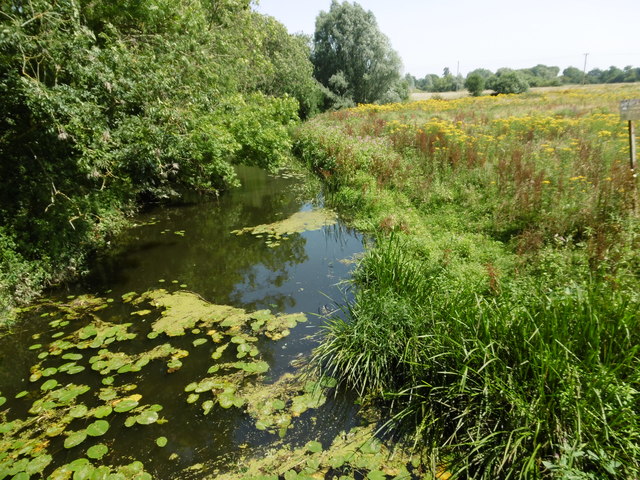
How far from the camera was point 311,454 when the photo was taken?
116 inches

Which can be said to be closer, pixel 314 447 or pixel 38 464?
pixel 38 464

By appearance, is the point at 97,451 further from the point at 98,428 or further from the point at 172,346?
the point at 172,346

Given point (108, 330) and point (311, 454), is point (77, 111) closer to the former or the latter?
point (108, 330)

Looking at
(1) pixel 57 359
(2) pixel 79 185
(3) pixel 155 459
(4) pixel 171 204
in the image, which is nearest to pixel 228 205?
(4) pixel 171 204

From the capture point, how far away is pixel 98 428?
10.5 ft

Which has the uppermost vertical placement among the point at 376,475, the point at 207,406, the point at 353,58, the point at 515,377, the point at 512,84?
the point at 353,58

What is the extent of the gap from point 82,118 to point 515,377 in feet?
20.4

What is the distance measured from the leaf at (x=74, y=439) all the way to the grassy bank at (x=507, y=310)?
95.4 inches

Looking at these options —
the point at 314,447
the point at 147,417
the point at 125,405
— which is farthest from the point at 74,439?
the point at 314,447

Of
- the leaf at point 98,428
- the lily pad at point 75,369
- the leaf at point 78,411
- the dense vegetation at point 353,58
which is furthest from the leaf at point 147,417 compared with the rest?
the dense vegetation at point 353,58

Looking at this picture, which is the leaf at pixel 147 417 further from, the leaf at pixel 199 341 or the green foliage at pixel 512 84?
the green foliage at pixel 512 84

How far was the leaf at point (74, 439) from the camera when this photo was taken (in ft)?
10.0

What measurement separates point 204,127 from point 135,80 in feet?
7.02

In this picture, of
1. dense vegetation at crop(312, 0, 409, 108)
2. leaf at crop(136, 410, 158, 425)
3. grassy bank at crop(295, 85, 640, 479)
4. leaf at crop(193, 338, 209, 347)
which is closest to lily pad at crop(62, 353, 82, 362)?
leaf at crop(193, 338, 209, 347)
